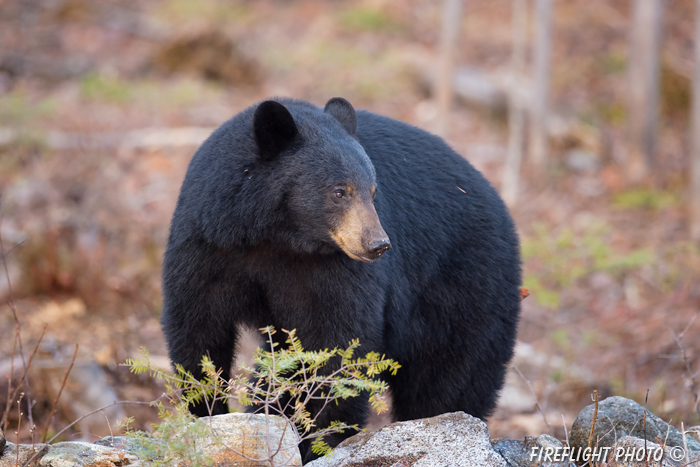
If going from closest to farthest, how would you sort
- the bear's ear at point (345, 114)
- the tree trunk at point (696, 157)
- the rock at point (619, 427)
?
1. the rock at point (619, 427)
2. the bear's ear at point (345, 114)
3. the tree trunk at point (696, 157)

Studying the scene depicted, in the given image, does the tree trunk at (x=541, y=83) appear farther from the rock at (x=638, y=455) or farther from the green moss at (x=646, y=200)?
the rock at (x=638, y=455)

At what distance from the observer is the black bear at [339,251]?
3.31 meters

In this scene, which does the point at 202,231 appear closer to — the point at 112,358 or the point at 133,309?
the point at 112,358

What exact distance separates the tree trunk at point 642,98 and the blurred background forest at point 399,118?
1.4 inches

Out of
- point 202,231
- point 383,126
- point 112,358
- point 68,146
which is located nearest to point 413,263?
point 383,126

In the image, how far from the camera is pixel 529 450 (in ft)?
10.5

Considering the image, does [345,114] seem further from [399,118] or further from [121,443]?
[399,118]

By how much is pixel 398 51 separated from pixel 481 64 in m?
2.04

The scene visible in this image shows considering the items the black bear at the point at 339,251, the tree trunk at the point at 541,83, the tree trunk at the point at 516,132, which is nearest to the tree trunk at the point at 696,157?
the tree trunk at the point at 541,83

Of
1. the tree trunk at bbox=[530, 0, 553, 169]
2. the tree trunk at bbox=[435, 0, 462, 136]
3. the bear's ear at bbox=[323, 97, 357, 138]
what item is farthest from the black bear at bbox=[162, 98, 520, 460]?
the tree trunk at bbox=[530, 0, 553, 169]

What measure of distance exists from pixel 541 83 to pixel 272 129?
9514 mm

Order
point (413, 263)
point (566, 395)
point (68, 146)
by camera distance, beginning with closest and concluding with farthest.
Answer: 1. point (413, 263)
2. point (566, 395)
3. point (68, 146)

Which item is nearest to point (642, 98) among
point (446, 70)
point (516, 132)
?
point (516, 132)

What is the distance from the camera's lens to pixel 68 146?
10.2 m
